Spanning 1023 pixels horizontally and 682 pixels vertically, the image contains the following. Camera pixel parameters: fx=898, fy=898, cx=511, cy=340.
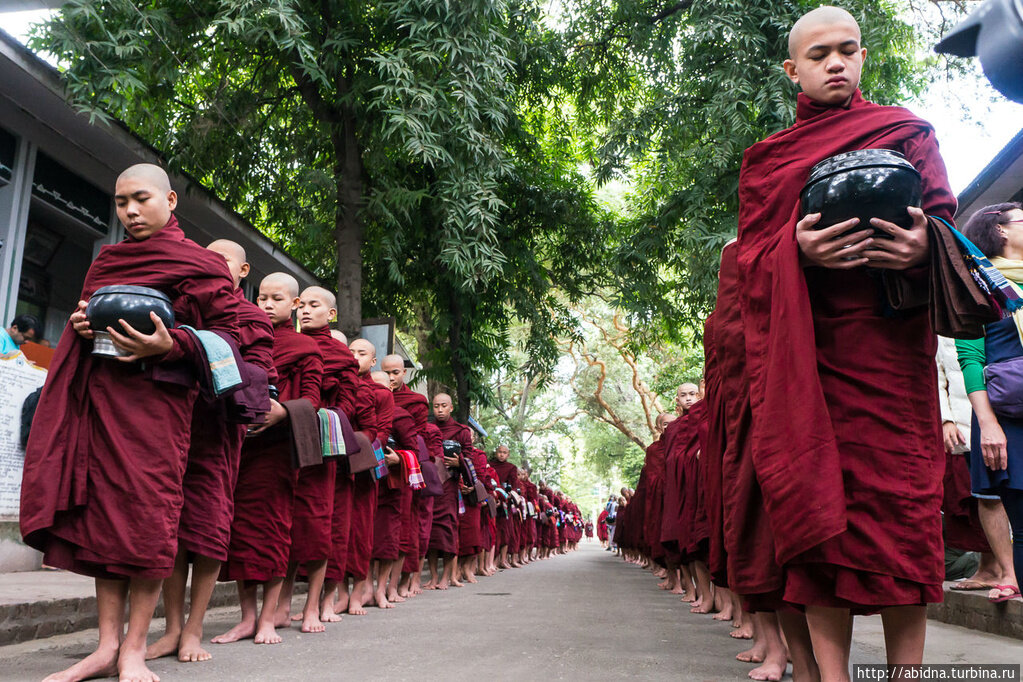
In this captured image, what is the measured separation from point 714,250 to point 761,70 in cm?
215

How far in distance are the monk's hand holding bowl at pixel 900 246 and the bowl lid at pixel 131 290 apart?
2486 mm

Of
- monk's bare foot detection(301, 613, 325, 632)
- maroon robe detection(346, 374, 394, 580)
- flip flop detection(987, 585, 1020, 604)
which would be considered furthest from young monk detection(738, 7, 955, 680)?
maroon robe detection(346, 374, 394, 580)

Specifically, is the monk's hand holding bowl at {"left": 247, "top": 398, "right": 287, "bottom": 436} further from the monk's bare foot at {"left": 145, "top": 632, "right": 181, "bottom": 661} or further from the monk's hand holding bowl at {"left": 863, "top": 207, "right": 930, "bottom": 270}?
the monk's hand holding bowl at {"left": 863, "top": 207, "right": 930, "bottom": 270}

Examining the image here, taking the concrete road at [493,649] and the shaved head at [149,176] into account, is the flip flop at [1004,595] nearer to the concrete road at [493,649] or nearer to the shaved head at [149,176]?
the concrete road at [493,649]

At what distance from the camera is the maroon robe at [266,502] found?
14.7ft

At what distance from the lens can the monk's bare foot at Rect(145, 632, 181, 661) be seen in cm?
390

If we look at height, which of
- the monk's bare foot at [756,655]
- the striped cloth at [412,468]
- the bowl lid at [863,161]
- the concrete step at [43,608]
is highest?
the bowl lid at [863,161]

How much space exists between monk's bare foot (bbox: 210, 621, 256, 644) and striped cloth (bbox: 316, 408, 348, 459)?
0.98 metres

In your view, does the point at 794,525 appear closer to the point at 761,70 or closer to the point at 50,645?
the point at 50,645

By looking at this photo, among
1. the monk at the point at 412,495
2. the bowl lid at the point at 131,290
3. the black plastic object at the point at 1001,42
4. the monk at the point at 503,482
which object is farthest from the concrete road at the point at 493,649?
the monk at the point at 503,482

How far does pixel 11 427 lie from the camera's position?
694 centimetres

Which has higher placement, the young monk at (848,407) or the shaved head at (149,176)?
the shaved head at (149,176)

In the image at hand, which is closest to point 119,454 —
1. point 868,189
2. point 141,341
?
point 141,341

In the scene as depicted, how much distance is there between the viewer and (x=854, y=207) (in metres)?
2.33
